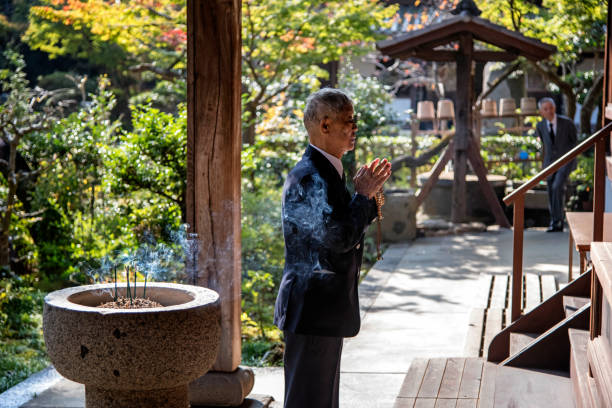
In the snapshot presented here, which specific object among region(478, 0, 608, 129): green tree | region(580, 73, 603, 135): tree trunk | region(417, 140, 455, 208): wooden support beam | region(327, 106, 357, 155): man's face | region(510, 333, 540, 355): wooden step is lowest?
region(510, 333, 540, 355): wooden step

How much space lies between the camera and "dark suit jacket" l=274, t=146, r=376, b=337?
3.25 meters

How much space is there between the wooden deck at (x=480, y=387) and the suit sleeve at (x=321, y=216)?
140cm

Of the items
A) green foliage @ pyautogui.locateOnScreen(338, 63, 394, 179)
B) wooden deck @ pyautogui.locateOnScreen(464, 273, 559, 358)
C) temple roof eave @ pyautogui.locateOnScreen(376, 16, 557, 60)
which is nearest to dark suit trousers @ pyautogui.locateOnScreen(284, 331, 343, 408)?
wooden deck @ pyautogui.locateOnScreen(464, 273, 559, 358)

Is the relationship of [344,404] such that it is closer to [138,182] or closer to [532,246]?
[138,182]

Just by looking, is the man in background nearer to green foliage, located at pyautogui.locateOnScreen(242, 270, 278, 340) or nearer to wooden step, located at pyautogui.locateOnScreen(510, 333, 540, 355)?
green foliage, located at pyautogui.locateOnScreen(242, 270, 278, 340)

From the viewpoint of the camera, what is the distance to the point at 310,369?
3414mm

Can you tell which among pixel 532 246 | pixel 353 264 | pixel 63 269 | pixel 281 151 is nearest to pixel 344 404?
pixel 353 264

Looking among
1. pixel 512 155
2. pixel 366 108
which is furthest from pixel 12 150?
pixel 512 155

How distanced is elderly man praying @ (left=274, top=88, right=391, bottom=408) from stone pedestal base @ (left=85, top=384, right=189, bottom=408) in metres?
0.54

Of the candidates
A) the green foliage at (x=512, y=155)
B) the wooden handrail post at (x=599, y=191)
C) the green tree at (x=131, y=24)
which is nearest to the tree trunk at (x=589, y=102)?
the green foliage at (x=512, y=155)

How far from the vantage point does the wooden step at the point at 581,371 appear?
3197mm

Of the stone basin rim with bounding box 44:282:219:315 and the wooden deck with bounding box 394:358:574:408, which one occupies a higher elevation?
the stone basin rim with bounding box 44:282:219:315

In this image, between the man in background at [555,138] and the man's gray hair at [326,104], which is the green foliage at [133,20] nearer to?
the man in background at [555,138]

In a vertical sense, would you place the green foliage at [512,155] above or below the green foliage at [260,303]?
above
